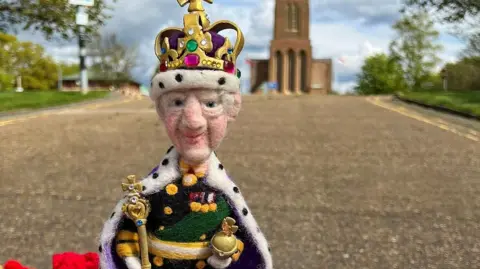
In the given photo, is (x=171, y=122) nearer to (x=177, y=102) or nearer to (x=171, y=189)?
(x=177, y=102)

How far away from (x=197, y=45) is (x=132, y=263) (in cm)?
104

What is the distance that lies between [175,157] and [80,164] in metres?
5.21

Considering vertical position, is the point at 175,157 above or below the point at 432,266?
above

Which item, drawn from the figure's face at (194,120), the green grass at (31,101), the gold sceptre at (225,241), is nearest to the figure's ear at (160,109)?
the figure's face at (194,120)

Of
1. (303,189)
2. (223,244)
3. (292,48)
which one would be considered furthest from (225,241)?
(292,48)

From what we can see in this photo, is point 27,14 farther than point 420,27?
No

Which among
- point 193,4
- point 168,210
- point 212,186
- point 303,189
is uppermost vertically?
point 193,4

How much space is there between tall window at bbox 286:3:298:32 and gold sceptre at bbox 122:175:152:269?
7867 centimetres

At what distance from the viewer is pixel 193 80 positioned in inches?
Answer: 98.0

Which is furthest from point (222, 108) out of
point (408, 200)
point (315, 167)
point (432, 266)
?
point (315, 167)

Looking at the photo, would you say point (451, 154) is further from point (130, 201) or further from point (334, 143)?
point (130, 201)

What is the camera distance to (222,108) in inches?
103

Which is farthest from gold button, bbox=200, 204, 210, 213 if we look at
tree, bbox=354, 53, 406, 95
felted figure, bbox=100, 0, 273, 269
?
tree, bbox=354, 53, 406, 95

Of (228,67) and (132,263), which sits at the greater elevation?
(228,67)
